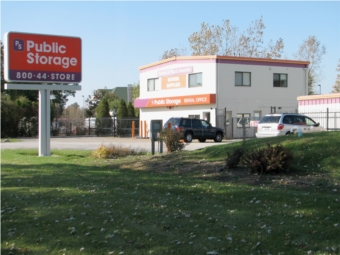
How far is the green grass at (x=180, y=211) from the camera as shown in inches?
238

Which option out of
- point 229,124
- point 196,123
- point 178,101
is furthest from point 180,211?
point 178,101

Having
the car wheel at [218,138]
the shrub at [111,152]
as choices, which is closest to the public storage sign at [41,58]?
the shrub at [111,152]

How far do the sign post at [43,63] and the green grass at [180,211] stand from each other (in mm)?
9021

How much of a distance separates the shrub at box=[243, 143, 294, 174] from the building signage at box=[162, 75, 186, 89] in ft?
98.4

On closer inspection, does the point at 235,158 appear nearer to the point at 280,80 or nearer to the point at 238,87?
the point at 238,87

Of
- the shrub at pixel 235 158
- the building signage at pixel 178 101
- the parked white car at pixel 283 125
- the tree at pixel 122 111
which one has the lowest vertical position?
the shrub at pixel 235 158

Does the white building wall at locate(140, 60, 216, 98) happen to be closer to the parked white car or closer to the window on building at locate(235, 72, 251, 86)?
the window on building at locate(235, 72, 251, 86)

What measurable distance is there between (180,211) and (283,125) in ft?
58.7

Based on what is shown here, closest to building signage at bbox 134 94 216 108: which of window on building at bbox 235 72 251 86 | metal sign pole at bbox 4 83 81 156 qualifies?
window on building at bbox 235 72 251 86

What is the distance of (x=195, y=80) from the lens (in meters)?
40.0

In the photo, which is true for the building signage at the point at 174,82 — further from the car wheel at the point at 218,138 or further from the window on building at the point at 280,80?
the car wheel at the point at 218,138

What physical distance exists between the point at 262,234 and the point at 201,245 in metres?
0.91

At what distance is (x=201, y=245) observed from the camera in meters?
5.96

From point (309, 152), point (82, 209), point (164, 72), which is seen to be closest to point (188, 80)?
point (164, 72)
